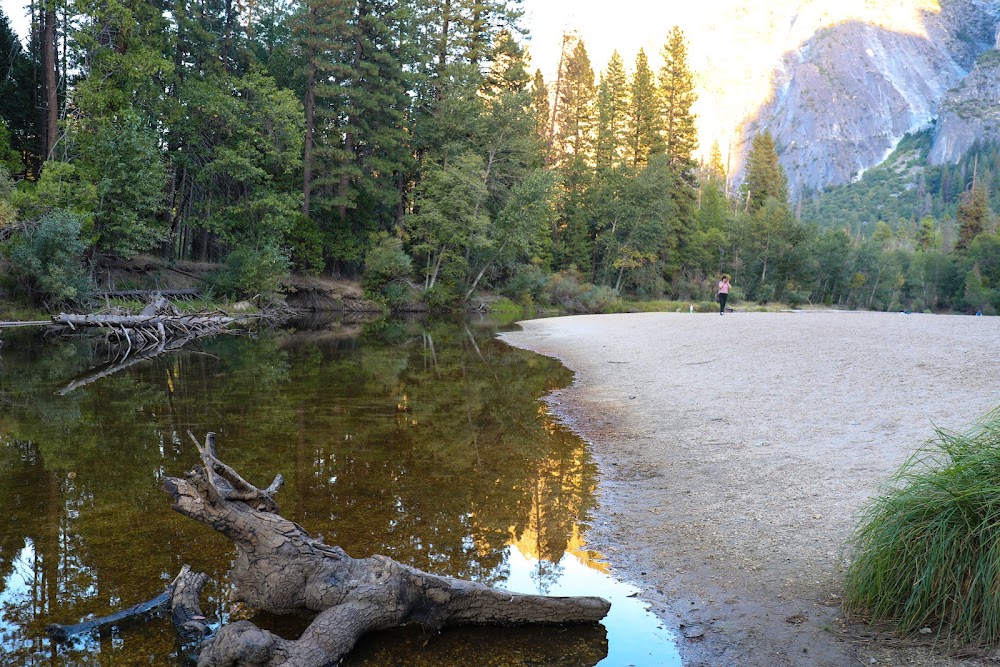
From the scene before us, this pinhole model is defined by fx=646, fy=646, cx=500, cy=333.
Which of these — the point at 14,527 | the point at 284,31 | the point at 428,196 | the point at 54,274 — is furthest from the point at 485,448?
the point at 284,31

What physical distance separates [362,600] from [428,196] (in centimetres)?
3709

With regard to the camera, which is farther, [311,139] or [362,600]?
[311,139]

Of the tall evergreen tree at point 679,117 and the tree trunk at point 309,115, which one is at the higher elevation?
the tall evergreen tree at point 679,117

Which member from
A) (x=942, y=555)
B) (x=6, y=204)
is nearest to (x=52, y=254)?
(x=6, y=204)

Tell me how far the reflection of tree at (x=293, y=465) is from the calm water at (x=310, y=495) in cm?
3

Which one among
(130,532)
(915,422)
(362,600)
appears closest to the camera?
(362,600)

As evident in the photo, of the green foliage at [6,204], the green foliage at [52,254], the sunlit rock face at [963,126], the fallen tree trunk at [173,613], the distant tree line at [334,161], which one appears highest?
the sunlit rock face at [963,126]

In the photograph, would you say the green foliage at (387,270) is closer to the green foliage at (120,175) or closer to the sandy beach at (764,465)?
the green foliage at (120,175)

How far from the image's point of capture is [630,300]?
51.8 m

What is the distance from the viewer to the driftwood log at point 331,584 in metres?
3.81

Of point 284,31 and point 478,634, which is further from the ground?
point 284,31

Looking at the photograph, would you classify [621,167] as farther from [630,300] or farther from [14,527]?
Result: [14,527]

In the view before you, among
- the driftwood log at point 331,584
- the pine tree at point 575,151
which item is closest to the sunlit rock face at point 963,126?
the pine tree at point 575,151

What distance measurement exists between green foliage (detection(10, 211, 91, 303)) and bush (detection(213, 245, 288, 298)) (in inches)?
317
